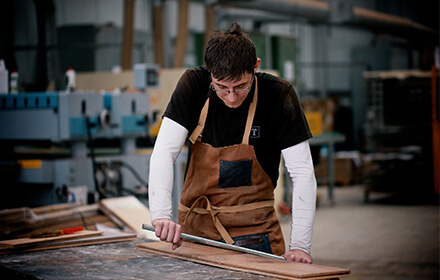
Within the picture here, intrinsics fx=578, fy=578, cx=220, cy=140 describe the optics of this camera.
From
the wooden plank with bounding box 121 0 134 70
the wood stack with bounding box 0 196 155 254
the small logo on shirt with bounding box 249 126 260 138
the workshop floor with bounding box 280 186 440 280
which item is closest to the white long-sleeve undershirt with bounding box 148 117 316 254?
the small logo on shirt with bounding box 249 126 260 138

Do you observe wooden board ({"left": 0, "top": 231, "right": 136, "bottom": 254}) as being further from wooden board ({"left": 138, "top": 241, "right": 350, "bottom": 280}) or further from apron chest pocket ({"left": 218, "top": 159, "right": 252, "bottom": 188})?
apron chest pocket ({"left": 218, "top": 159, "right": 252, "bottom": 188})

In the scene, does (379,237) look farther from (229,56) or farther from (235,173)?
(229,56)

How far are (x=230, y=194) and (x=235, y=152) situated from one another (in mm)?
144

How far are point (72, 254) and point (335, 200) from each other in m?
6.11

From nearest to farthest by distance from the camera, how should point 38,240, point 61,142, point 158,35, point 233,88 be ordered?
point 233,88, point 38,240, point 61,142, point 158,35

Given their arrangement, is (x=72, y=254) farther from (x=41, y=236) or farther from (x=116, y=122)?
(x=116, y=122)

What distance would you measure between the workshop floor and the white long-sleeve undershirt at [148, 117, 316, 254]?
92.6 inches

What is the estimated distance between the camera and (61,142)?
142 inches

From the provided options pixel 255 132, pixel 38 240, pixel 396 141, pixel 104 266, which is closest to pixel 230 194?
pixel 255 132

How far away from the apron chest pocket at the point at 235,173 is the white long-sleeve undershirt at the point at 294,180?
149 millimetres

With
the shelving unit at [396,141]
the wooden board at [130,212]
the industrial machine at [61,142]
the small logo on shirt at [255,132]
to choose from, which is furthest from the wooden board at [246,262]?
the shelving unit at [396,141]

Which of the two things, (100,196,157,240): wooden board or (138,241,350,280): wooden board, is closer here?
(138,241,350,280): wooden board

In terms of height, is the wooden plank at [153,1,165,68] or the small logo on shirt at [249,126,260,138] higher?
the wooden plank at [153,1,165,68]

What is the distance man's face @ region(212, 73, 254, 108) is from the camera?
178 cm
